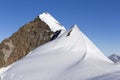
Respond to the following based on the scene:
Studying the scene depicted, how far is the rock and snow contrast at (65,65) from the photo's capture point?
21.5m

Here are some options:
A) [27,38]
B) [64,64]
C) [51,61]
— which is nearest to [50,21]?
[27,38]

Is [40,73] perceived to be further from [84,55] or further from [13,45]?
[13,45]

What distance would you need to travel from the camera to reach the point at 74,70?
75.5 feet

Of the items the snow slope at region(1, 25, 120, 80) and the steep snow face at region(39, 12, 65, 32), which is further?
the steep snow face at region(39, 12, 65, 32)

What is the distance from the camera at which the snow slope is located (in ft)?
71.8

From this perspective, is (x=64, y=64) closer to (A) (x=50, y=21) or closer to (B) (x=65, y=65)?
(B) (x=65, y=65)

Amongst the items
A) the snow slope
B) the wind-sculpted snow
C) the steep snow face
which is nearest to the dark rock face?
the steep snow face

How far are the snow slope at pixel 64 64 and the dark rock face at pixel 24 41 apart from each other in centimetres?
5580

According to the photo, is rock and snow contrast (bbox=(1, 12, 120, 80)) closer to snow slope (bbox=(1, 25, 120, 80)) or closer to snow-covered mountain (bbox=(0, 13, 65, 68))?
snow slope (bbox=(1, 25, 120, 80))

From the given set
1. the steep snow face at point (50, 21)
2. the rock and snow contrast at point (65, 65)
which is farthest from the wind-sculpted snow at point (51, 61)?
the steep snow face at point (50, 21)

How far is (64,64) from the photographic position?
26531mm

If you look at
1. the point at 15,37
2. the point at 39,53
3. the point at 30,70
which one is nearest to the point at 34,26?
the point at 15,37

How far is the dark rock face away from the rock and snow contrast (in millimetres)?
55844

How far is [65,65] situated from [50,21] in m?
65.6
